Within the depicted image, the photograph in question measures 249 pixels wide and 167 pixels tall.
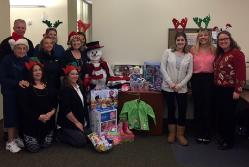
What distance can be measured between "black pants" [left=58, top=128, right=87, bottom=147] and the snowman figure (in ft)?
2.02

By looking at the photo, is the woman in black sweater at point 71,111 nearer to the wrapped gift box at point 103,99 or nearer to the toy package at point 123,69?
the wrapped gift box at point 103,99

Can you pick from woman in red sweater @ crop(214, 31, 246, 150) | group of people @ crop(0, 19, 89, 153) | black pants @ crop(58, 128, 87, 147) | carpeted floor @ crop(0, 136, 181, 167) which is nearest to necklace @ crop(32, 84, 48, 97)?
group of people @ crop(0, 19, 89, 153)

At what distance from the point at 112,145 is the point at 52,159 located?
0.66 m

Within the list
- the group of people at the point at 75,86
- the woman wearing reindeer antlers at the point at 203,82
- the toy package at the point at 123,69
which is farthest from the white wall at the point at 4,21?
the woman wearing reindeer antlers at the point at 203,82

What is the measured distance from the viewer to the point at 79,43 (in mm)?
3436

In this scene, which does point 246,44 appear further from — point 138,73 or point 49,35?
point 49,35

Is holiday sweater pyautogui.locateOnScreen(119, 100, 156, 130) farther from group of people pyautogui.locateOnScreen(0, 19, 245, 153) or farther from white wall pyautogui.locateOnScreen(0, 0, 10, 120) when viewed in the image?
white wall pyautogui.locateOnScreen(0, 0, 10, 120)

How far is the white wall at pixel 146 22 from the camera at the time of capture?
13.4ft

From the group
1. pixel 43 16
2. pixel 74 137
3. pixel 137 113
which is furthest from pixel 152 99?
pixel 43 16

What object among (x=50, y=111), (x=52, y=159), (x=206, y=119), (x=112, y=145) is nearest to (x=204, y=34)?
(x=206, y=119)

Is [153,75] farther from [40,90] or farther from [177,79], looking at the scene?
[40,90]

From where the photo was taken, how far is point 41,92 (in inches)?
123

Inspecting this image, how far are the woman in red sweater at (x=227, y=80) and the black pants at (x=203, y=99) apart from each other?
0.08 meters

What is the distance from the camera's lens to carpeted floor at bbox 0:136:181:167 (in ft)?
9.34
